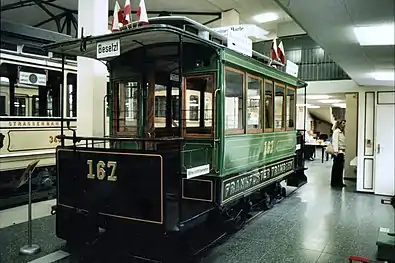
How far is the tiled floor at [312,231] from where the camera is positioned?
4.60 meters

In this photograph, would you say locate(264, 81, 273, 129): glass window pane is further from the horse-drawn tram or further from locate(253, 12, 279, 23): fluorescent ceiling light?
locate(253, 12, 279, 23): fluorescent ceiling light

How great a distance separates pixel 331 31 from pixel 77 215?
363 centimetres

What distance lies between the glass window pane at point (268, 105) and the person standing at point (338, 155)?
3.58 metres

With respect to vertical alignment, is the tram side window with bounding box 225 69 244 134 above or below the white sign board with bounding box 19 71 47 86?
below

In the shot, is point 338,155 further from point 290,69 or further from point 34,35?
point 34,35

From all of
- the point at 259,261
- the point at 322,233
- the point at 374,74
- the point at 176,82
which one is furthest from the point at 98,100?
the point at 374,74

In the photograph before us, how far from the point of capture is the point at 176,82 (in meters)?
5.89

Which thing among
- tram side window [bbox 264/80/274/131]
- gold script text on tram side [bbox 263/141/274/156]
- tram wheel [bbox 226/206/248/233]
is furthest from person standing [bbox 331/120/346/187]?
tram wheel [bbox 226/206/248/233]

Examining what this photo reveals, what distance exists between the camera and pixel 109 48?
168 inches

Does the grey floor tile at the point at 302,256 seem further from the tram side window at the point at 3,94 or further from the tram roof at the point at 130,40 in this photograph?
the tram side window at the point at 3,94

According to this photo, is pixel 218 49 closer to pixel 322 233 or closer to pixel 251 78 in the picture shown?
pixel 251 78

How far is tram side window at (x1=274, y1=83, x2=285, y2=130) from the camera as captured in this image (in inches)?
283

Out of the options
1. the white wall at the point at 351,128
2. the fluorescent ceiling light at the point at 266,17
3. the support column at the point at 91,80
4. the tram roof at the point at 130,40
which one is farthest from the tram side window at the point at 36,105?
the white wall at the point at 351,128

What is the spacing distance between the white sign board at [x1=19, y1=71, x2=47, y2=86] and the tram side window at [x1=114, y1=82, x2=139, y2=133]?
2296 mm
